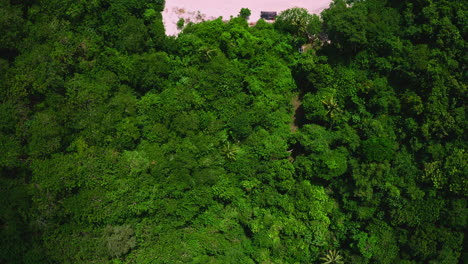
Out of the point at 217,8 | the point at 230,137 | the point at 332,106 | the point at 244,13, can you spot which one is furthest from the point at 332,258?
the point at 217,8

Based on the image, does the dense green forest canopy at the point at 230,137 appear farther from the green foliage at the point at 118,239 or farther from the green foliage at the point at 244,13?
the green foliage at the point at 244,13

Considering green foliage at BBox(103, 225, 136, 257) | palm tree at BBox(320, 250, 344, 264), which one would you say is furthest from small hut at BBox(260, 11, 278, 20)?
green foliage at BBox(103, 225, 136, 257)

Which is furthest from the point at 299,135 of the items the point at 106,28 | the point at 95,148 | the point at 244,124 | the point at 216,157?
the point at 106,28

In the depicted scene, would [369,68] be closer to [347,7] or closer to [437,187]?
[347,7]

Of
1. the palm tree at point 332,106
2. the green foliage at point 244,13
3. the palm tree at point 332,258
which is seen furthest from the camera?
the green foliage at point 244,13

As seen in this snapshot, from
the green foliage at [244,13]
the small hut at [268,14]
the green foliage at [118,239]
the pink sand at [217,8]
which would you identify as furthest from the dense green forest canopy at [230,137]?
the small hut at [268,14]

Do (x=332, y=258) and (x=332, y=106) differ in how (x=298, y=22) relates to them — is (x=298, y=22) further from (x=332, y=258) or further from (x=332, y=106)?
(x=332, y=258)

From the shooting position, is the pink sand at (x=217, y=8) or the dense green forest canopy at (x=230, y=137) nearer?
the dense green forest canopy at (x=230, y=137)
